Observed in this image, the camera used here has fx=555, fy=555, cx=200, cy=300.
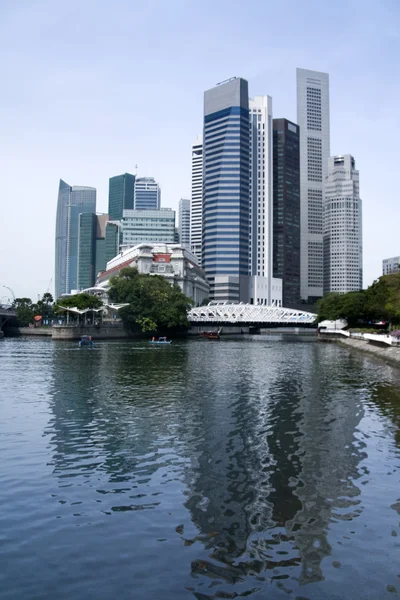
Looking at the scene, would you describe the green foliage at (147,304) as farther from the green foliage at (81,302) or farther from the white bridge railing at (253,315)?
the white bridge railing at (253,315)

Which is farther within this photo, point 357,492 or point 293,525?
point 357,492

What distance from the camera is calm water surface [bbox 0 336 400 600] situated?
1123 centimetres

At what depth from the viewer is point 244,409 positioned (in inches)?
1218

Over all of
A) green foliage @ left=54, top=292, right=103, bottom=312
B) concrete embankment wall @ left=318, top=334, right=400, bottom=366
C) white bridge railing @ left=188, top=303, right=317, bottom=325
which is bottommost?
concrete embankment wall @ left=318, top=334, right=400, bottom=366

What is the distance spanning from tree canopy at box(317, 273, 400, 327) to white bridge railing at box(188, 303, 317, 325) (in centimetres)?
617

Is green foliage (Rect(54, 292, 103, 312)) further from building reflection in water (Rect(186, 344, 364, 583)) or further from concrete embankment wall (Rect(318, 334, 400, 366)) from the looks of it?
building reflection in water (Rect(186, 344, 364, 583))

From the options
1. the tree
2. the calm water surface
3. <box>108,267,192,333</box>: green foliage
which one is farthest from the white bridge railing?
the calm water surface

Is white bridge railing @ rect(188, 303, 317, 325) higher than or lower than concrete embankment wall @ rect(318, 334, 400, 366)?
higher

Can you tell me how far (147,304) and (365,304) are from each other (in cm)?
5050

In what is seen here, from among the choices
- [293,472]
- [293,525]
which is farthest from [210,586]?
[293,472]

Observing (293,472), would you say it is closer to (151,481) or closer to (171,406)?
(151,481)

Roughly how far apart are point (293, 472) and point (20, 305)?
5780 inches

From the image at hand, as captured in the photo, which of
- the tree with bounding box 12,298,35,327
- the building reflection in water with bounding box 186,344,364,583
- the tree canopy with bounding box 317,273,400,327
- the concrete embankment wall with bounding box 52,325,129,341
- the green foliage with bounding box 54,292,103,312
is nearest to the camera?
the building reflection in water with bounding box 186,344,364,583

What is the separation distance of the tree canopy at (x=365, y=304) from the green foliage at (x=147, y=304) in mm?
38079
